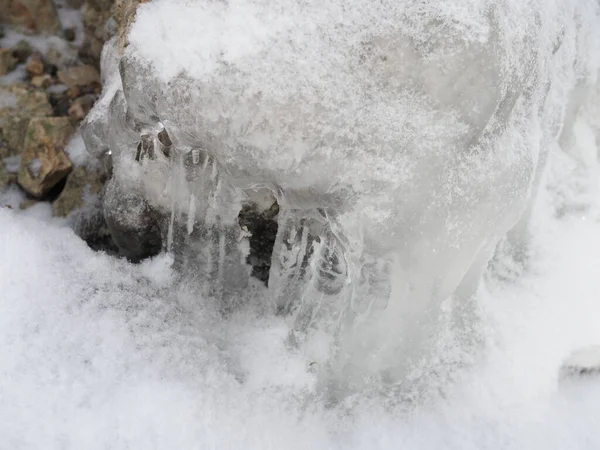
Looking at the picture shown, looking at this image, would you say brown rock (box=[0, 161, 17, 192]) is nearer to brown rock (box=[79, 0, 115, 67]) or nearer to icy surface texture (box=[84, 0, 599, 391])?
brown rock (box=[79, 0, 115, 67])

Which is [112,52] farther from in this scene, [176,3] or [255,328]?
[255,328]

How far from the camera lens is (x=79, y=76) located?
2.41 meters

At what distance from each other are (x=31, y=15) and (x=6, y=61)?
0.27 m

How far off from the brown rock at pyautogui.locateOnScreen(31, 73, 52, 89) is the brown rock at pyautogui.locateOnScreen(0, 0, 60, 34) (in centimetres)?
27

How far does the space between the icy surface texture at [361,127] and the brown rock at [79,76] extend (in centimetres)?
91

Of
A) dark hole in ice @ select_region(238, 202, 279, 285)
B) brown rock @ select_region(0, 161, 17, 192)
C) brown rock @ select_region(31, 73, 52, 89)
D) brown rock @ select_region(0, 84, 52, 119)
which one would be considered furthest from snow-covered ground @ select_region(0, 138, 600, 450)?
brown rock @ select_region(31, 73, 52, 89)

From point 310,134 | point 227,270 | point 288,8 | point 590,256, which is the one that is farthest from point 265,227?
point 590,256

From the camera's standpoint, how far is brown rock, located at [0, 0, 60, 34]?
240cm

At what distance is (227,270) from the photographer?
1.81 meters

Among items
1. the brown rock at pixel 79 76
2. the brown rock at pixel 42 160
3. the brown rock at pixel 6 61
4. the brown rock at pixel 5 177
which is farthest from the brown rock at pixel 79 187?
the brown rock at pixel 6 61

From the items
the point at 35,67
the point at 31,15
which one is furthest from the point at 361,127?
the point at 31,15

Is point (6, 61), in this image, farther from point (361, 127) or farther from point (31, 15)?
point (361, 127)

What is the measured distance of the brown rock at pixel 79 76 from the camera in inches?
Result: 94.1

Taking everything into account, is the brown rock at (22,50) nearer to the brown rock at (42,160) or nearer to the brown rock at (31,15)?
the brown rock at (31,15)
